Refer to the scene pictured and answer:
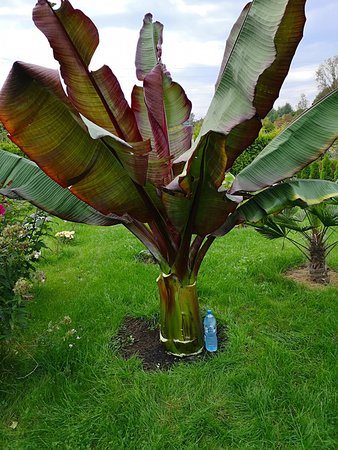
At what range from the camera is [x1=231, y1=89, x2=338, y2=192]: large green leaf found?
2.27 m

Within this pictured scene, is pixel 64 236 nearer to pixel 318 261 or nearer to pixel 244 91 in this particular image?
pixel 318 261

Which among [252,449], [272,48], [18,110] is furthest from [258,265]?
[18,110]

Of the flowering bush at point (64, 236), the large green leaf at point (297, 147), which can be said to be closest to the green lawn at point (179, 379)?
the large green leaf at point (297, 147)

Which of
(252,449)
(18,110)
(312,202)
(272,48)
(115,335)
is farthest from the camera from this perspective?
(115,335)

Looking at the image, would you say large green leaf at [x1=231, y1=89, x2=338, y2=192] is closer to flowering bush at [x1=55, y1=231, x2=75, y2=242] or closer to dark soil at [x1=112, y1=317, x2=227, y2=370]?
dark soil at [x1=112, y1=317, x2=227, y2=370]

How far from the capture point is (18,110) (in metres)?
1.65

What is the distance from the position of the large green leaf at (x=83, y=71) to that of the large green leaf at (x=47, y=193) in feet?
1.76

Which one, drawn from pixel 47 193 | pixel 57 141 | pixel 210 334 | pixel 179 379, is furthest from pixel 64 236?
pixel 57 141

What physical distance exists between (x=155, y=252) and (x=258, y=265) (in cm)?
212

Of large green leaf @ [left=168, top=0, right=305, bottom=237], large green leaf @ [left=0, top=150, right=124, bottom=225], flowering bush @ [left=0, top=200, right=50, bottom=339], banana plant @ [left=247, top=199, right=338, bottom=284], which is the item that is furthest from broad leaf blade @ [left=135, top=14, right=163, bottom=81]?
banana plant @ [left=247, top=199, right=338, bottom=284]

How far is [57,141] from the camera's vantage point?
179 centimetres

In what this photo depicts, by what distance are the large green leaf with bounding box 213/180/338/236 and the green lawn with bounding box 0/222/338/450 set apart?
3.23ft

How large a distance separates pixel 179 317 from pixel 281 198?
1047mm

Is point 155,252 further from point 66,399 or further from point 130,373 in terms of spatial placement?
point 66,399
